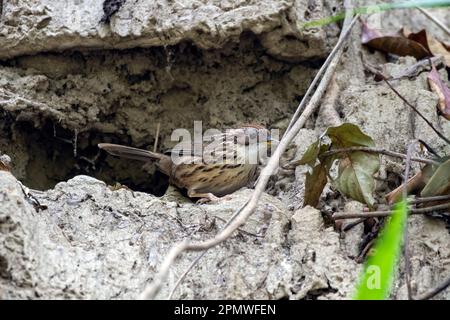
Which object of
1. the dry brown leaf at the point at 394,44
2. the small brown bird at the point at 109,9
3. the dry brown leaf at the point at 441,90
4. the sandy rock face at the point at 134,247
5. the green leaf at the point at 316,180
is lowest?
the sandy rock face at the point at 134,247

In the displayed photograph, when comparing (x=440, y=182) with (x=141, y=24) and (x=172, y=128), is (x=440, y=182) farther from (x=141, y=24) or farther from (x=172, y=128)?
(x=172, y=128)

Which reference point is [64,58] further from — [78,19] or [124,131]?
[124,131]

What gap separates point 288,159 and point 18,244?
218 centimetres

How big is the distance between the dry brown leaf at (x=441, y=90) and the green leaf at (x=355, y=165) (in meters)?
0.92

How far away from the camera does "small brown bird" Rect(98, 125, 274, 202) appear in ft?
17.6

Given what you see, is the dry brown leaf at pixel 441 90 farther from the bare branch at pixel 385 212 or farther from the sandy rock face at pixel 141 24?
the bare branch at pixel 385 212

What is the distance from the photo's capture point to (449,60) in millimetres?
5328

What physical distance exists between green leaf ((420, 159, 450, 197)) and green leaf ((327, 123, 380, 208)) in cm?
29

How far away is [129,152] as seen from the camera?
209 inches

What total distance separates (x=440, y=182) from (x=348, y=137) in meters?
0.57

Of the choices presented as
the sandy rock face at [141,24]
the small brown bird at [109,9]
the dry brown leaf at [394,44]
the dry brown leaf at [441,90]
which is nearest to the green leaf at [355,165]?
the dry brown leaf at [441,90]

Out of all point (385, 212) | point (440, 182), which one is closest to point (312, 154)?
point (385, 212)

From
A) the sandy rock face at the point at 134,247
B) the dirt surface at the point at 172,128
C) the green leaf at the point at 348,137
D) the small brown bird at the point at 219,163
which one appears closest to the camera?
the sandy rock face at the point at 134,247

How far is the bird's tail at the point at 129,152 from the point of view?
5.19m
